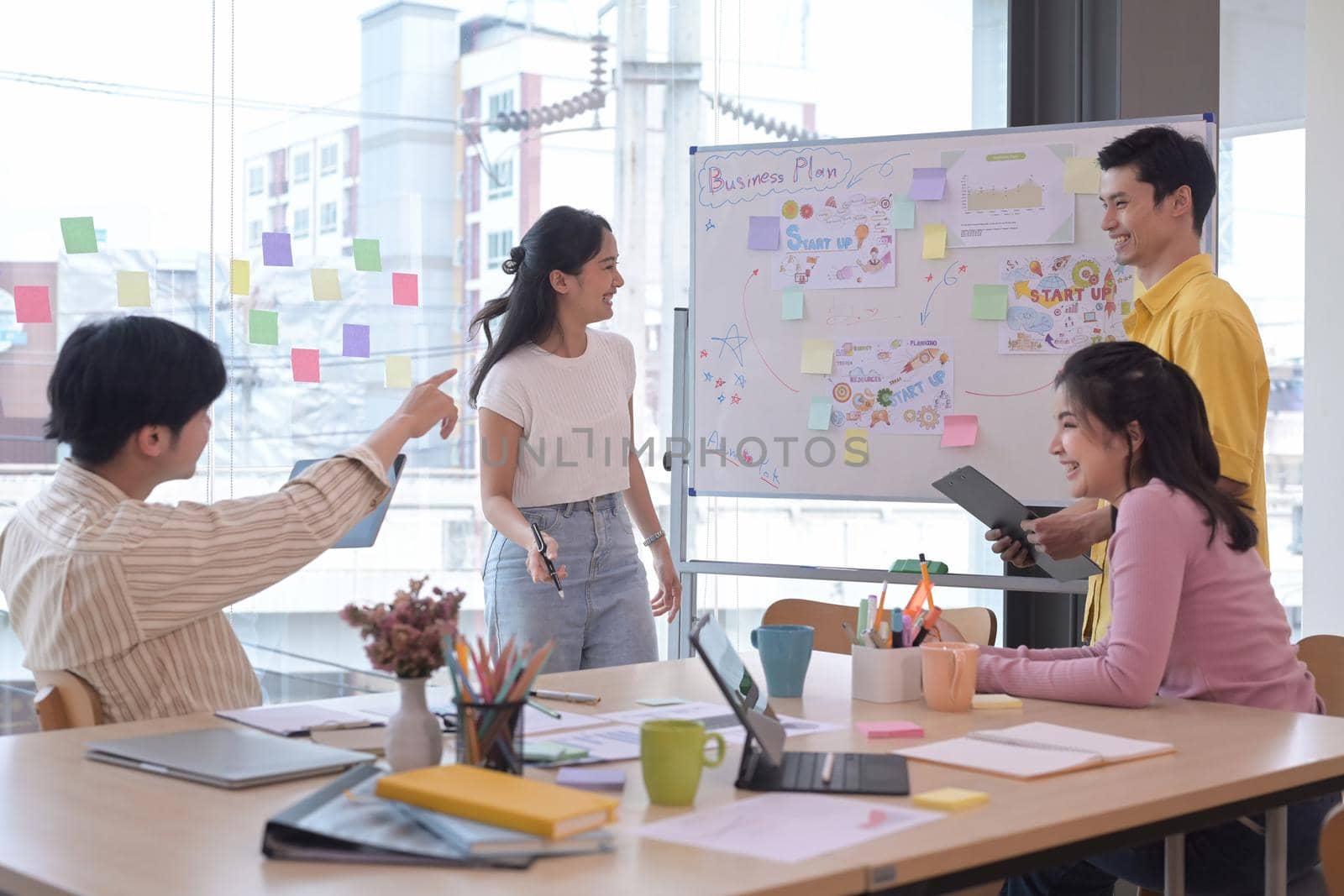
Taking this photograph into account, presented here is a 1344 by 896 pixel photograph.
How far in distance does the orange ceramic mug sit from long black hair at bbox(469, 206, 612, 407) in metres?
1.36

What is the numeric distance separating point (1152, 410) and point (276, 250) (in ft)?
7.45

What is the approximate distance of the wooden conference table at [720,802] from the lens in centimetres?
112

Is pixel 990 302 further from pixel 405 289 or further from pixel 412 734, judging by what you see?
pixel 412 734

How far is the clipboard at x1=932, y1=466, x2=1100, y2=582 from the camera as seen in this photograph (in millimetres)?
2576

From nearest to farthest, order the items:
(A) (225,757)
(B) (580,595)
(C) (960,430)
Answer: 1. (A) (225,757)
2. (B) (580,595)
3. (C) (960,430)

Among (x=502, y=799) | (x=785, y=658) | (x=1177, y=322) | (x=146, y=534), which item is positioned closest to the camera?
(x=502, y=799)

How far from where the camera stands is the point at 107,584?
168 cm

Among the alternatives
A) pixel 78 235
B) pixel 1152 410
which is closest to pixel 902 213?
pixel 1152 410

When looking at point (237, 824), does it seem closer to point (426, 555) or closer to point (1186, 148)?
point (1186, 148)

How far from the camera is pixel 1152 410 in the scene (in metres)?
2.04

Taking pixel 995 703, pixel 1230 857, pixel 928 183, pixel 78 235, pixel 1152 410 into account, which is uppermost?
pixel 928 183

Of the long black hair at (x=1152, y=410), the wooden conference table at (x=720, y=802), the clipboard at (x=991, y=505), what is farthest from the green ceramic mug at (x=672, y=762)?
the clipboard at (x=991, y=505)

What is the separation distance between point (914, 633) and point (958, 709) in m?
0.17

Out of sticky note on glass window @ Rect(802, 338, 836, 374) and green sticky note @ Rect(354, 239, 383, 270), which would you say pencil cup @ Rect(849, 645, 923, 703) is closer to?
sticky note on glass window @ Rect(802, 338, 836, 374)
